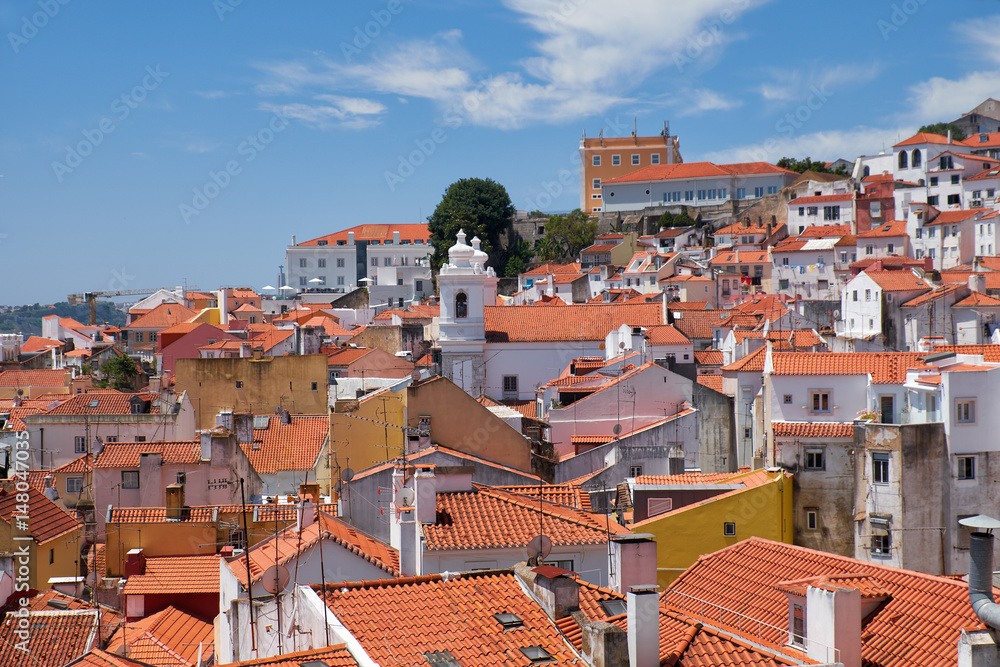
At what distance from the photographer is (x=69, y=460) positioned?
28297mm

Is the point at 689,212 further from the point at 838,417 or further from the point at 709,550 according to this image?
the point at 709,550

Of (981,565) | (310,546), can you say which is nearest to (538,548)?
(310,546)

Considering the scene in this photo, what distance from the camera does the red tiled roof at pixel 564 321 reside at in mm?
40531

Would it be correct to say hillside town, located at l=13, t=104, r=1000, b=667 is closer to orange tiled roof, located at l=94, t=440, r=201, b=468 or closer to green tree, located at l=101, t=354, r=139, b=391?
orange tiled roof, located at l=94, t=440, r=201, b=468

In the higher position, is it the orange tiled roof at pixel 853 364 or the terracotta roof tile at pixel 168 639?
the orange tiled roof at pixel 853 364

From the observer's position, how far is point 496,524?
13547 mm

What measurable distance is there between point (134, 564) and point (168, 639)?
272cm

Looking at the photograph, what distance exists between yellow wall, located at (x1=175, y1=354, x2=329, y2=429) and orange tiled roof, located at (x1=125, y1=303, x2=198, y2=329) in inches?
1658

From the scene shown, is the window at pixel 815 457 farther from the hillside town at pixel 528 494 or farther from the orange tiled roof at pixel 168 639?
the orange tiled roof at pixel 168 639

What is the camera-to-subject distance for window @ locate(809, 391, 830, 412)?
23656mm

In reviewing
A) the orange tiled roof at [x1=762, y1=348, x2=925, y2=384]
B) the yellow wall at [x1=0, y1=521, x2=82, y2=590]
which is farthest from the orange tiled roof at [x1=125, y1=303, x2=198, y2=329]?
the orange tiled roof at [x1=762, y1=348, x2=925, y2=384]

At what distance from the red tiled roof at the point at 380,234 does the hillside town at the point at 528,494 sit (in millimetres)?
43395

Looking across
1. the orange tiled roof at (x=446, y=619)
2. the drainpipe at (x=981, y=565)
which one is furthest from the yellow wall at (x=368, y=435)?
the drainpipe at (x=981, y=565)

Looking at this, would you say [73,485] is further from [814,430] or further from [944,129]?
[944,129]
